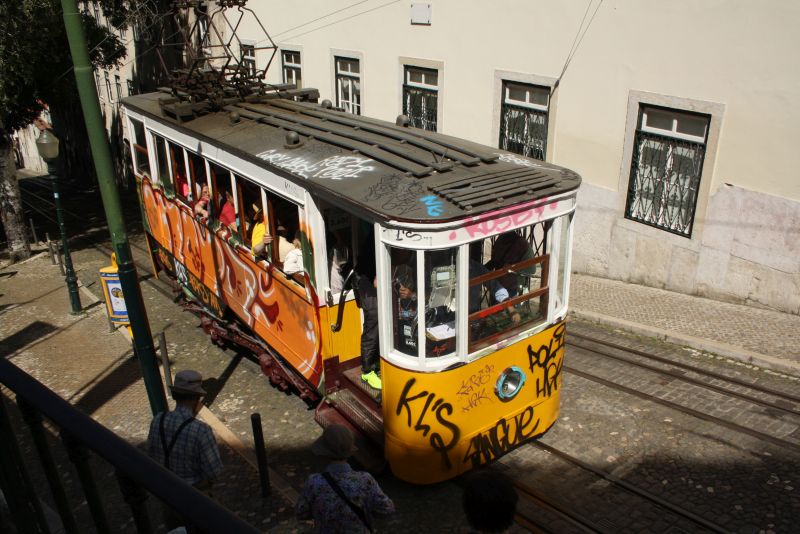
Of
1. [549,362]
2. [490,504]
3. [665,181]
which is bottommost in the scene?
[549,362]

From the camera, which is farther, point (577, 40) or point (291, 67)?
point (291, 67)

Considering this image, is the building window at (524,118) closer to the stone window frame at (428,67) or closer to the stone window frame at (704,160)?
the stone window frame at (428,67)

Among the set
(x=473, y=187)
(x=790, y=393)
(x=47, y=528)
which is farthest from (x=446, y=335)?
(x=790, y=393)

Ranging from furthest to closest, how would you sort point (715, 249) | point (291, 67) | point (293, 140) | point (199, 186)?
point (291, 67) → point (715, 249) → point (199, 186) → point (293, 140)

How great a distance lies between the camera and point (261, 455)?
6.06 meters

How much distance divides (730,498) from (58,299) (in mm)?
10999

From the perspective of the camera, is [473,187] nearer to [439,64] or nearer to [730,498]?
[730,498]

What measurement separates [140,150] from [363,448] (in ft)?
23.6

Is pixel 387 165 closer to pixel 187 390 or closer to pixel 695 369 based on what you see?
pixel 187 390

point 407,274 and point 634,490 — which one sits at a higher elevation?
point 407,274

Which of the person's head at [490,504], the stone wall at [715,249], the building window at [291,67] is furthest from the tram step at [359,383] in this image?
the building window at [291,67]

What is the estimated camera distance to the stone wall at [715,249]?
29.3 ft

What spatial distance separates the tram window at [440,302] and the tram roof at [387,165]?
1.32 feet

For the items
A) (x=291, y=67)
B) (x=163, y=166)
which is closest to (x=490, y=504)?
(x=163, y=166)
